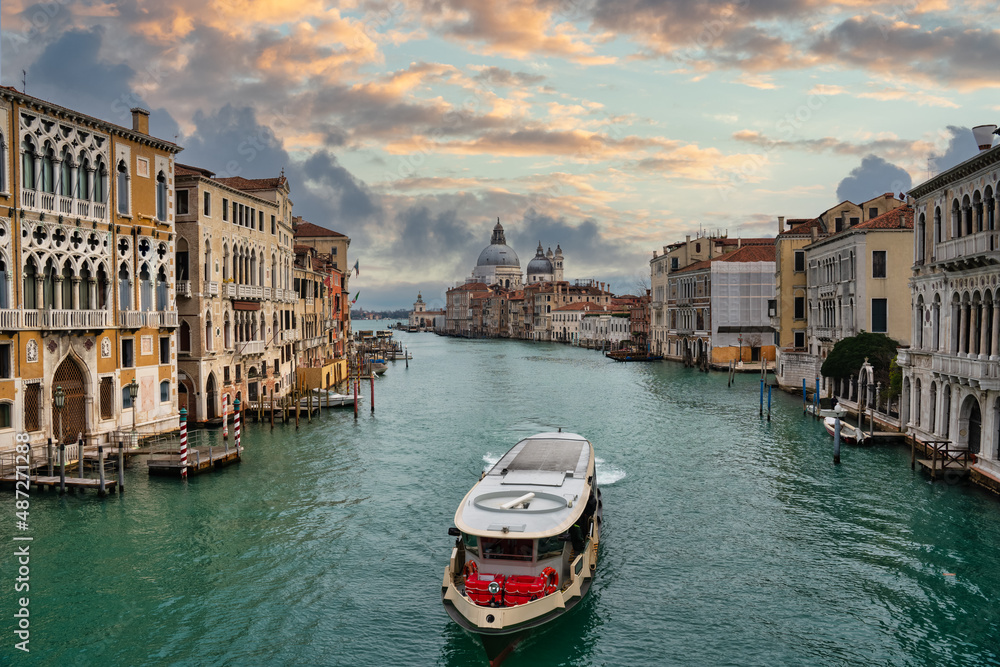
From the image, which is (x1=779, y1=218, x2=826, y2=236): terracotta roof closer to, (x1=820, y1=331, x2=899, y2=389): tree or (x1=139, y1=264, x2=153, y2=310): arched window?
(x1=820, y1=331, x2=899, y2=389): tree

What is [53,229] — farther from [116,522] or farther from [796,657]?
[796,657]

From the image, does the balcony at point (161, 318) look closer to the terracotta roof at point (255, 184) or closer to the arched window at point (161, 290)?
the arched window at point (161, 290)

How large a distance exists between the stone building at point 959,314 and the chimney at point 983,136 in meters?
0.04

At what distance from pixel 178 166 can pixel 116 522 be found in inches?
713

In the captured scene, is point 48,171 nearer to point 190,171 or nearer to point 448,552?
point 190,171

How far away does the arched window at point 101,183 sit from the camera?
81.7 ft

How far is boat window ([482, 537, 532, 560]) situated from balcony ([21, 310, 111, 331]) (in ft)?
53.1

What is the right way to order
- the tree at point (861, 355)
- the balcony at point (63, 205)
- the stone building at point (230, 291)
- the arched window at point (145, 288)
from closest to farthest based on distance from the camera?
the balcony at point (63, 205) → the arched window at point (145, 288) → the stone building at point (230, 291) → the tree at point (861, 355)

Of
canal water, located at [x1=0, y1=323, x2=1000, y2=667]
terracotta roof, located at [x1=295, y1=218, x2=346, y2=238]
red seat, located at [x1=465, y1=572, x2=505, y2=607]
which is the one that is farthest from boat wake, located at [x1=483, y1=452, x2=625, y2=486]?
terracotta roof, located at [x1=295, y1=218, x2=346, y2=238]

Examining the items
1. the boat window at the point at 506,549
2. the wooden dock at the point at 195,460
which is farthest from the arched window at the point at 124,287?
the boat window at the point at 506,549

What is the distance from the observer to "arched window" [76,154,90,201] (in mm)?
23969

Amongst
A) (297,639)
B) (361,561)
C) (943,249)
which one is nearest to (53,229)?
(361,561)

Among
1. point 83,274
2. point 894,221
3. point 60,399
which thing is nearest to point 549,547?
point 60,399

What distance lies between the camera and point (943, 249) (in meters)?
23.2
